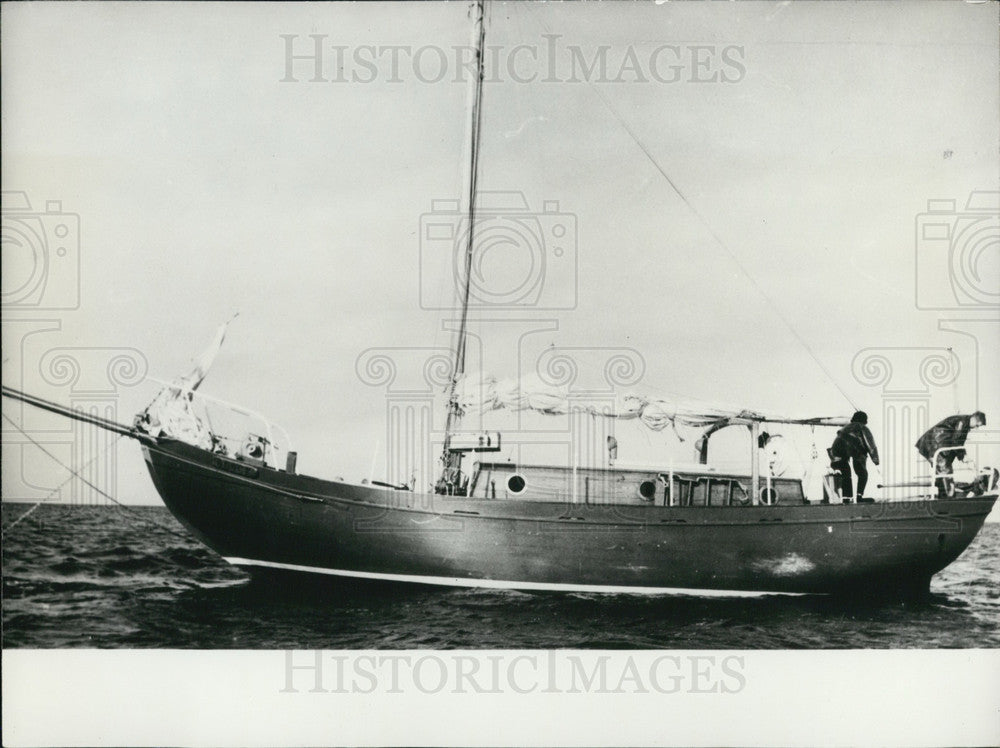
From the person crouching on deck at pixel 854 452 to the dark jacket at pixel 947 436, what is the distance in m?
0.42

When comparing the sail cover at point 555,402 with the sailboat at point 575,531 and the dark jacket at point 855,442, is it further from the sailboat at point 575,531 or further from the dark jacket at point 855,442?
the sailboat at point 575,531

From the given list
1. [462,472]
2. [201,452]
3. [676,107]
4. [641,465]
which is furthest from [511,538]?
[676,107]

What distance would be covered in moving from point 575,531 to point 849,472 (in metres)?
2.73

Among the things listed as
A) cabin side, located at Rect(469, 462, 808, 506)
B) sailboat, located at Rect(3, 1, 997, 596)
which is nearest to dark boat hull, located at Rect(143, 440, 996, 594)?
sailboat, located at Rect(3, 1, 997, 596)

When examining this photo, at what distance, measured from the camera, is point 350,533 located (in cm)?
786

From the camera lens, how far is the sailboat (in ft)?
25.1

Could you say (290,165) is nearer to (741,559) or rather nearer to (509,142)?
(509,142)

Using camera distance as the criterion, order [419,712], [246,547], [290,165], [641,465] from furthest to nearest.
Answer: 1. [246,547]
2. [641,465]
3. [290,165]
4. [419,712]

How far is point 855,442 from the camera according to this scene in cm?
719

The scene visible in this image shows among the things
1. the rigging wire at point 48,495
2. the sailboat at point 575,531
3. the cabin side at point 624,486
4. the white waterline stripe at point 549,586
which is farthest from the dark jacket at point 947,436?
the rigging wire at point 48,495

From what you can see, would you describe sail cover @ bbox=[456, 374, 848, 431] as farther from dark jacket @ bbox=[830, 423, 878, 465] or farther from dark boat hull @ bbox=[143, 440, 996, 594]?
dark boat hull @ bbox=[143, 440, 996, 594]

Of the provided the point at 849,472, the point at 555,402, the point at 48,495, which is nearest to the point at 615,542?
the point at 555,402

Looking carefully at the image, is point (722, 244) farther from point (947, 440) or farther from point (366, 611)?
point (366, 611)

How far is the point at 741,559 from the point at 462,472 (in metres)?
2.94
